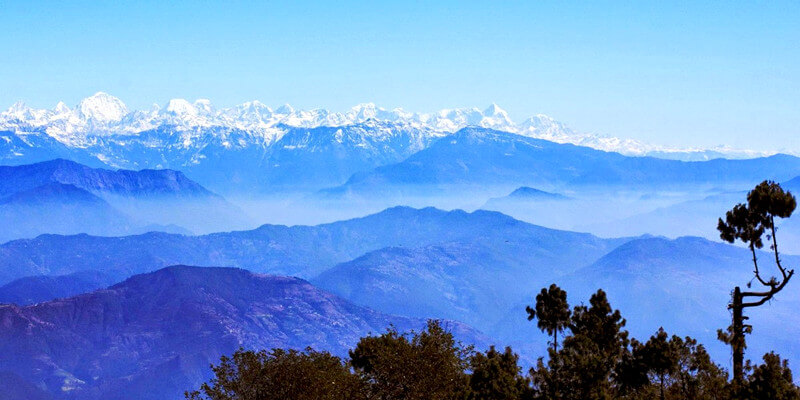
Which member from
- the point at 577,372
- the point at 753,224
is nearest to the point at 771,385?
the point at 753,224

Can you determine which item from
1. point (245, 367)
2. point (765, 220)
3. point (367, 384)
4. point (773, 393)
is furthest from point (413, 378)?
point (765, 220)

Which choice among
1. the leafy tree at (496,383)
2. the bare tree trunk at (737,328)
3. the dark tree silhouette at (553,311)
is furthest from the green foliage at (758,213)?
the dark tree silhouette at (553,311)

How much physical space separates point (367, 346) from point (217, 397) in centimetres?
1527

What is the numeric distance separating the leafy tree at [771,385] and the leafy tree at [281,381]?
89.1 ft

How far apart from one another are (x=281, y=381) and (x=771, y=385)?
31068 mm

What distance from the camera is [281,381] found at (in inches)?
2297

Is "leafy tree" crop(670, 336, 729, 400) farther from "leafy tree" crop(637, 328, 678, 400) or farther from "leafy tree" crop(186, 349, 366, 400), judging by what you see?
"leafy tree" crop(186, 349, 366, 400)

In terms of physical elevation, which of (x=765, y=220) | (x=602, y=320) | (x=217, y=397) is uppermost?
(x=765, y=220)

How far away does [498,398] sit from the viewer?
55281 mm

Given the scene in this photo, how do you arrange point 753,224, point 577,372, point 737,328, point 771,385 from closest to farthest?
point 737,328 → point 753,224 → point 771,385 → point 577,372

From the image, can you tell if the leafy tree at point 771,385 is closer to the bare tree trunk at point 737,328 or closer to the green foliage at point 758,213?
the bare tree trunk at point 737,328

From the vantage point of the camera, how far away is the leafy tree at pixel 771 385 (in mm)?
41594

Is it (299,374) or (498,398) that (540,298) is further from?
(299,374)

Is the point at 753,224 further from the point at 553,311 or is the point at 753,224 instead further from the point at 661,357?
the point at 553,311
